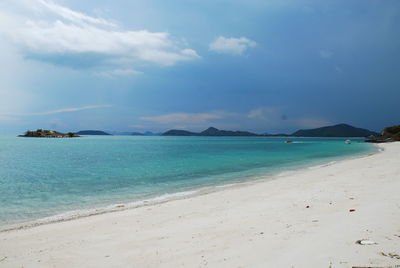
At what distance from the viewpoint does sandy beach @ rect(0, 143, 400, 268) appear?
5.91 meters

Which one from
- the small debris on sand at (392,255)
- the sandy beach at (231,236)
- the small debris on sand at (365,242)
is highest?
the small debris on sand at (392,255)

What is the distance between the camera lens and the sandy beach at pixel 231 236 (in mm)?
5910

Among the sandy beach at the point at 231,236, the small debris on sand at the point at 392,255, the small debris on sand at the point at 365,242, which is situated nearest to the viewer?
the small debris on sand at the point at 392,255

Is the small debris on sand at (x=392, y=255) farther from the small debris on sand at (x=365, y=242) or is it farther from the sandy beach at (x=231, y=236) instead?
the small debris on sand at (x=365, y=242)

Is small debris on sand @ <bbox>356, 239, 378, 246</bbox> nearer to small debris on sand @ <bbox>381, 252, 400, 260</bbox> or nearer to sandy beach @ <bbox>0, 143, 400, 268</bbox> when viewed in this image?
sandy beach @ <bbox>0, 143, 400, 268</bbox>

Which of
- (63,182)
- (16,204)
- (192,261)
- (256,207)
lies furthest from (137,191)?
(192,261)

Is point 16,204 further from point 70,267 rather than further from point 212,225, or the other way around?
point 212,225

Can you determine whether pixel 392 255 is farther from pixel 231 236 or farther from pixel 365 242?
pixel 231 236

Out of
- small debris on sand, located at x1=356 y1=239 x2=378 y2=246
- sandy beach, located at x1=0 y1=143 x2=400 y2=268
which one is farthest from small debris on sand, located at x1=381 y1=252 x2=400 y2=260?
small debris on sand, located at x1=356 y1=239 x2=378 y2=246

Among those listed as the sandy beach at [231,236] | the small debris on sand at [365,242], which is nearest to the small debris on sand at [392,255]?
the sandy beach at [231,236]

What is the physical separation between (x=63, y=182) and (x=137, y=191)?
952 centimetres

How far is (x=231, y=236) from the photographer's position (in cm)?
780

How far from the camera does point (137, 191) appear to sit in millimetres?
19750

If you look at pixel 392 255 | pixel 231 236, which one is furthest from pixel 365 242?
pixel 231 236
